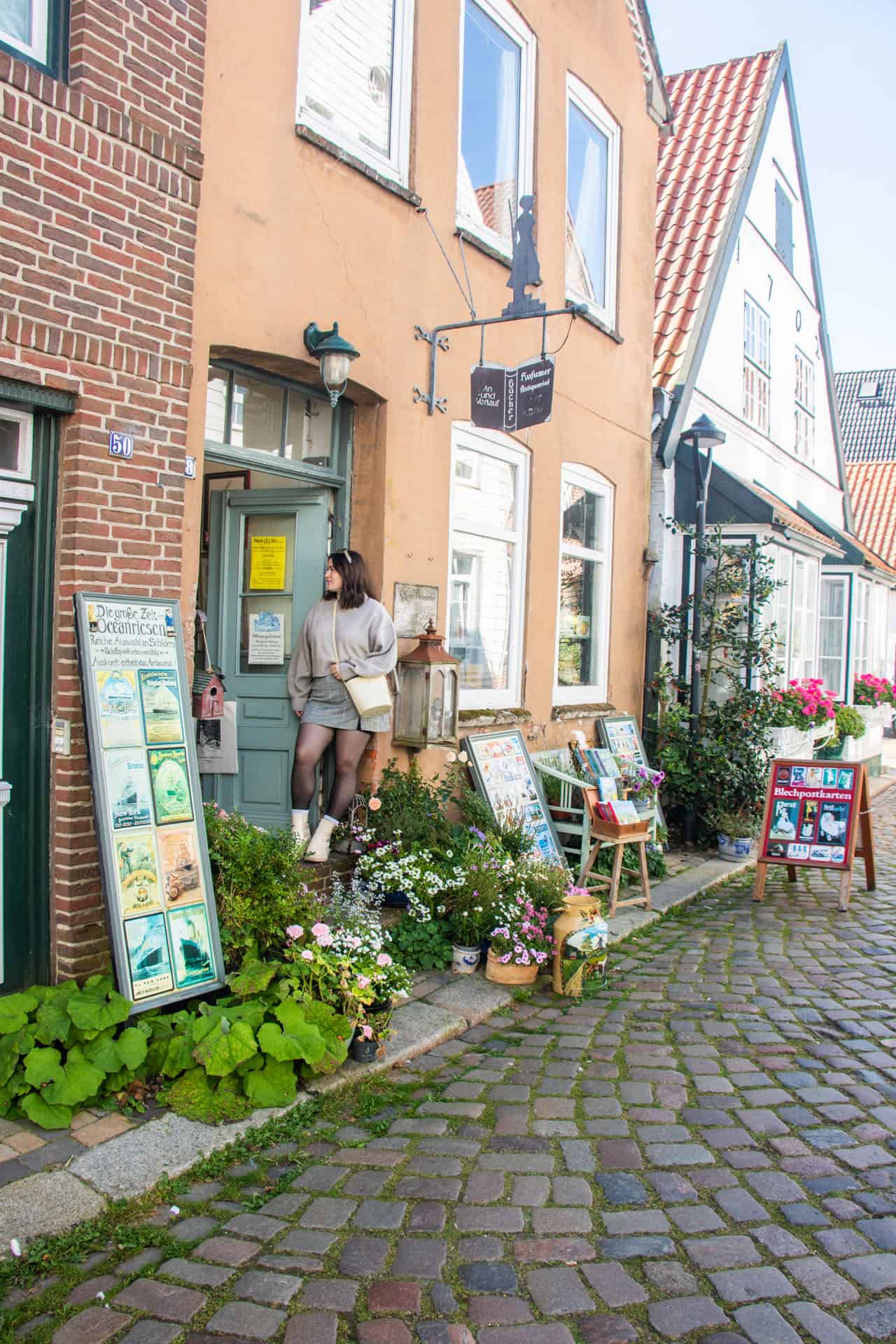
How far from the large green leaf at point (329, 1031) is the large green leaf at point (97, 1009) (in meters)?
0.61

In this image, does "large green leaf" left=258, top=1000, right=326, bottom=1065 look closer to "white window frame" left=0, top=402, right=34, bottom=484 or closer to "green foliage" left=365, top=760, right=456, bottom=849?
"green foliage" left=365, top=760, right=456, bottom=849

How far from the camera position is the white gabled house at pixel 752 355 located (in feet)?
34.1

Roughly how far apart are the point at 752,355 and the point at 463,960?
33.4 ft

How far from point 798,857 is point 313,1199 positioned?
5.20 m

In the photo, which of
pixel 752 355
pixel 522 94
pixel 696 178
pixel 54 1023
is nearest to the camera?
pixel 54 1023

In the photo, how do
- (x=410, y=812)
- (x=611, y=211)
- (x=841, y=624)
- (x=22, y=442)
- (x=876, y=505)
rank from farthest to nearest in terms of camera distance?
(x=876, y=505) → (x=841, y=624) → (x=611, y=211) → (x=410, y=812) → (x=22, y=442)

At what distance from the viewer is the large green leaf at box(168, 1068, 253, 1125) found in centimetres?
362

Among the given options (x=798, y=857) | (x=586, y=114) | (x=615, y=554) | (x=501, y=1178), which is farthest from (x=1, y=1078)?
(x=586, y=114)

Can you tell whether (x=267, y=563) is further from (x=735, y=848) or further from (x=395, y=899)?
(x=735, y=848)

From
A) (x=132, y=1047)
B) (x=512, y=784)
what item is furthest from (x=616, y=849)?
(x=132, y=1047)

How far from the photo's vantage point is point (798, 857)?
24.5 feet

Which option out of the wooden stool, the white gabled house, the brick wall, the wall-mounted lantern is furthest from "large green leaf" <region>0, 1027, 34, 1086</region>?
the white gabled house

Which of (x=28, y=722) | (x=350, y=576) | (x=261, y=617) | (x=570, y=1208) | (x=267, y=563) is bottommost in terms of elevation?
(x=570, y=1208)

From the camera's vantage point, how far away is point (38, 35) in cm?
423
